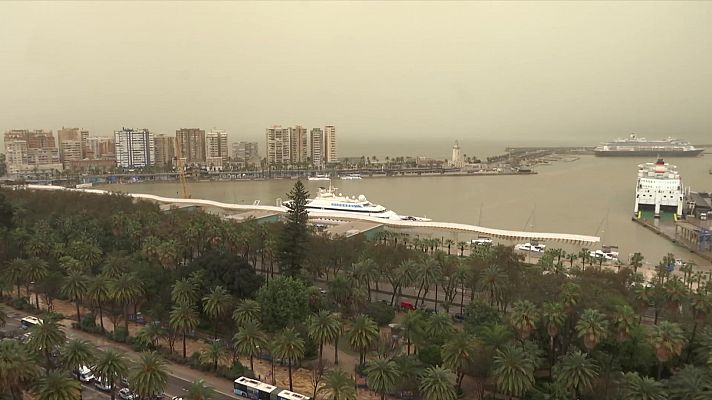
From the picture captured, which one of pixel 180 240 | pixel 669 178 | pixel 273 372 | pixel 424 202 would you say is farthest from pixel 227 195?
pixel 273 372

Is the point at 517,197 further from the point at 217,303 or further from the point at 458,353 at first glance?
the point at 458,353

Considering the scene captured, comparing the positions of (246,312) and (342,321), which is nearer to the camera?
(246,312)

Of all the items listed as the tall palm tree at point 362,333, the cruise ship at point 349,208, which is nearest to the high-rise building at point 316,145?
the cruise ship at point 349,208

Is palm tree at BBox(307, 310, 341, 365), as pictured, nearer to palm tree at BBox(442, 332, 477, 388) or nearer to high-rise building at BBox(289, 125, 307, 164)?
palm tree at BBox(442, 332, 477, 388)

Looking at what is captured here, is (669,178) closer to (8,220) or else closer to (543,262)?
(543,262)

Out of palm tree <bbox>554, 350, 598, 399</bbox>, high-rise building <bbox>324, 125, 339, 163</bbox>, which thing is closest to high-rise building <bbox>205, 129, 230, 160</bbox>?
high-rise building <bbox>324, 125, 339, 163</bbox>

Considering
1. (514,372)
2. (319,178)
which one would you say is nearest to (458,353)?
(514,372)

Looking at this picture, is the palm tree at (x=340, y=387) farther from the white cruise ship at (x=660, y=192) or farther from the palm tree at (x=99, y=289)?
the white cruise ship at (x=660, y=192)
